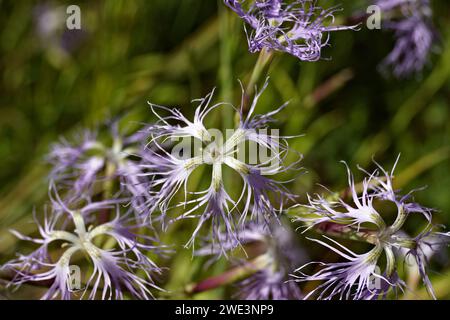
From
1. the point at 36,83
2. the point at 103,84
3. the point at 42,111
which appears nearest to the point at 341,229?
the point at 103,84

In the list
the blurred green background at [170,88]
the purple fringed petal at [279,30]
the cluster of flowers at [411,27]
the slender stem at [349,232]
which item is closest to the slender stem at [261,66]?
the purple fringed petal at [279,30]

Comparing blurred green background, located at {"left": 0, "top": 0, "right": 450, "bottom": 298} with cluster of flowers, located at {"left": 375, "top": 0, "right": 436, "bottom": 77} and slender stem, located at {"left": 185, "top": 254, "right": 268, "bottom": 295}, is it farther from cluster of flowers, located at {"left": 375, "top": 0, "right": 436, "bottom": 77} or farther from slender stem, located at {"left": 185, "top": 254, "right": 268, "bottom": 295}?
slender stem, located at {"left": 185, "top": 254, "right": 268, "bottom": 295}

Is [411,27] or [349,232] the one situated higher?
[411,27]

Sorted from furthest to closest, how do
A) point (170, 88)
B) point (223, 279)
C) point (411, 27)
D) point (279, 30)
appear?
point (170, 88), point (411, 27), point (223, 279), point (279, 30)

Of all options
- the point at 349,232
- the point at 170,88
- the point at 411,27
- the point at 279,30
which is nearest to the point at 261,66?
the point at 279,30

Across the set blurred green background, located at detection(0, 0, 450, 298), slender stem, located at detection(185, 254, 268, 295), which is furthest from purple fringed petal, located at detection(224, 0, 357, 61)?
blurred green background, located at detection(0, 0, 450, 298)

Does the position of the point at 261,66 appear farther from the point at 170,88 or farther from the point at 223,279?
the point at 170,88

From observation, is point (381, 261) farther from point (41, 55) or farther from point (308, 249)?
point (41, 55)

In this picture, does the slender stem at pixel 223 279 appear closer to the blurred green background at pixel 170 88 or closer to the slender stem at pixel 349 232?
the slender stem at pixel 349 232

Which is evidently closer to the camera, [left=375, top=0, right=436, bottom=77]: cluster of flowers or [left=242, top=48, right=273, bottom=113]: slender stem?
[left=242, top=48, right=273, bottom=113]: slender stem
